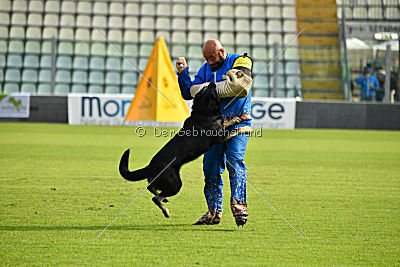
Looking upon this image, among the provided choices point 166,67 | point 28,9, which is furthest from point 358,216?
point 28,9

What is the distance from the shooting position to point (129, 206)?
742 centimetres

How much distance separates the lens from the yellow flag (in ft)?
61.5

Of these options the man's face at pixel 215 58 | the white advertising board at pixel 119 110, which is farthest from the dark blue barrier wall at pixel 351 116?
the man's face at pixel 215 58

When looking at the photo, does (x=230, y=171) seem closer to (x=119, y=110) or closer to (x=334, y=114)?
(x=119, y=110)

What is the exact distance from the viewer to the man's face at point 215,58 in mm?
5992

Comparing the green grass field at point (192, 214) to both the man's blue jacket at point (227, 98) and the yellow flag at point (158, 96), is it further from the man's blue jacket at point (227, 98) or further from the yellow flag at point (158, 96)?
the yellow flag at point (158, 96)

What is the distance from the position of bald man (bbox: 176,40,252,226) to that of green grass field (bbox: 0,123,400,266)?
262 mm

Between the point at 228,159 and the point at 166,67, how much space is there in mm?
13352

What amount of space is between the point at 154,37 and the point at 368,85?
9371 millimetres

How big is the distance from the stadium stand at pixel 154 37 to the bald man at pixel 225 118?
706 inches

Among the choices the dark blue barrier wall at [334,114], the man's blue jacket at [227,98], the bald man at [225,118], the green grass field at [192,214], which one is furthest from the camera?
the dark blue barrier wall at [334,114]

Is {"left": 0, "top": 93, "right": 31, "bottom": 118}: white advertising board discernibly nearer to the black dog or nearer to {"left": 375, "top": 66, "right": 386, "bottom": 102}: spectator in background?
{"left": 375, "top": 66, "right": 386, "bottom": 102}: spectator in background

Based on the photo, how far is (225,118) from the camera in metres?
6.14

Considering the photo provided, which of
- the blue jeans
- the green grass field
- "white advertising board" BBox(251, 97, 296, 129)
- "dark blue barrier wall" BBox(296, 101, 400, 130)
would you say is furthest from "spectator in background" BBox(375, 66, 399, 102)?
the blue jeans
